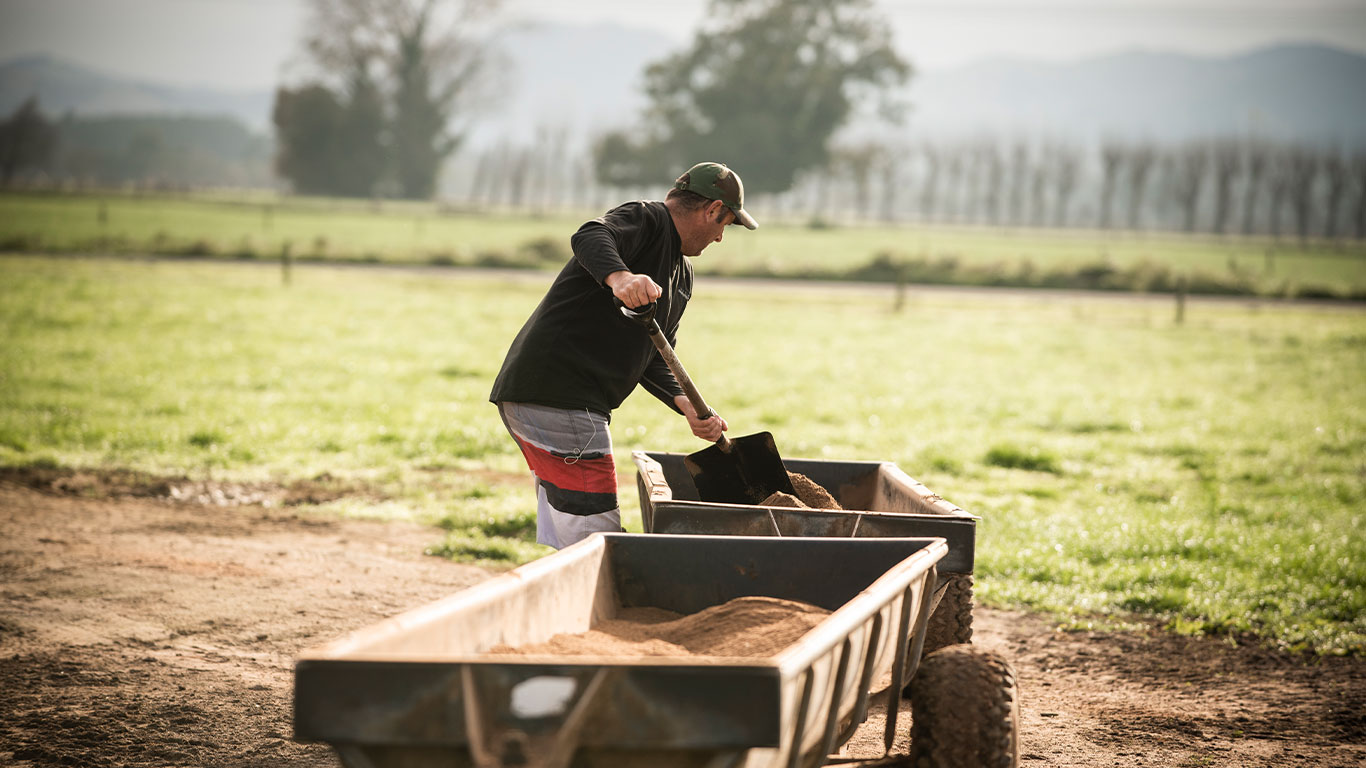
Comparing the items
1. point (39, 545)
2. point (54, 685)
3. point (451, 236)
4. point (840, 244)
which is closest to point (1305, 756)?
point (54, 685)

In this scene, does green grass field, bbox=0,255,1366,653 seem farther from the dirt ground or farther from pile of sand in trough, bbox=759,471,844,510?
pile of sand in trough, bbox=759,471,844,510

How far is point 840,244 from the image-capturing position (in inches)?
2276

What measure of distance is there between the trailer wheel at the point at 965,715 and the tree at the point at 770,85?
64.3 meters

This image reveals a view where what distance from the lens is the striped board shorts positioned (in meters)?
4.59

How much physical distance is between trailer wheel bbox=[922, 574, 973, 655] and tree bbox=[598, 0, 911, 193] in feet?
208

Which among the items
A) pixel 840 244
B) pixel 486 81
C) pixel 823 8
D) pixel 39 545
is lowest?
pixel 39 545

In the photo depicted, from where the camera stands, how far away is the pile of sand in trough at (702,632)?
3266 mm

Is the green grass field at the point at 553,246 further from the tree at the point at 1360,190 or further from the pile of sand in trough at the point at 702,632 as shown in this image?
the pile of sand in trough at the point at 702,632

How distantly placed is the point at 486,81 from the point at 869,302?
1755 inches

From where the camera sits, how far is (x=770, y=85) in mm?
67562

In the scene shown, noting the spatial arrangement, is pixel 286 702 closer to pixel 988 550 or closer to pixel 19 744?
pixel 19 744

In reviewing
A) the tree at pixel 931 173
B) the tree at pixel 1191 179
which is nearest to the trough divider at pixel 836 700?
the tree at pixel 1191 179

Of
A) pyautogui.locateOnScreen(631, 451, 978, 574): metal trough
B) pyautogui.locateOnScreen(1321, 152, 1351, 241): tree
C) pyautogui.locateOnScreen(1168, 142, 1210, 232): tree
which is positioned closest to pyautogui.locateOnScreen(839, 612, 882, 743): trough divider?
pyautogui.locateOnScreen(631, 451, 978, 574): metal trough

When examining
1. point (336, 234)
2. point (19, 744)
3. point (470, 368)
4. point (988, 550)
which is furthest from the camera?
point (336, 234)
